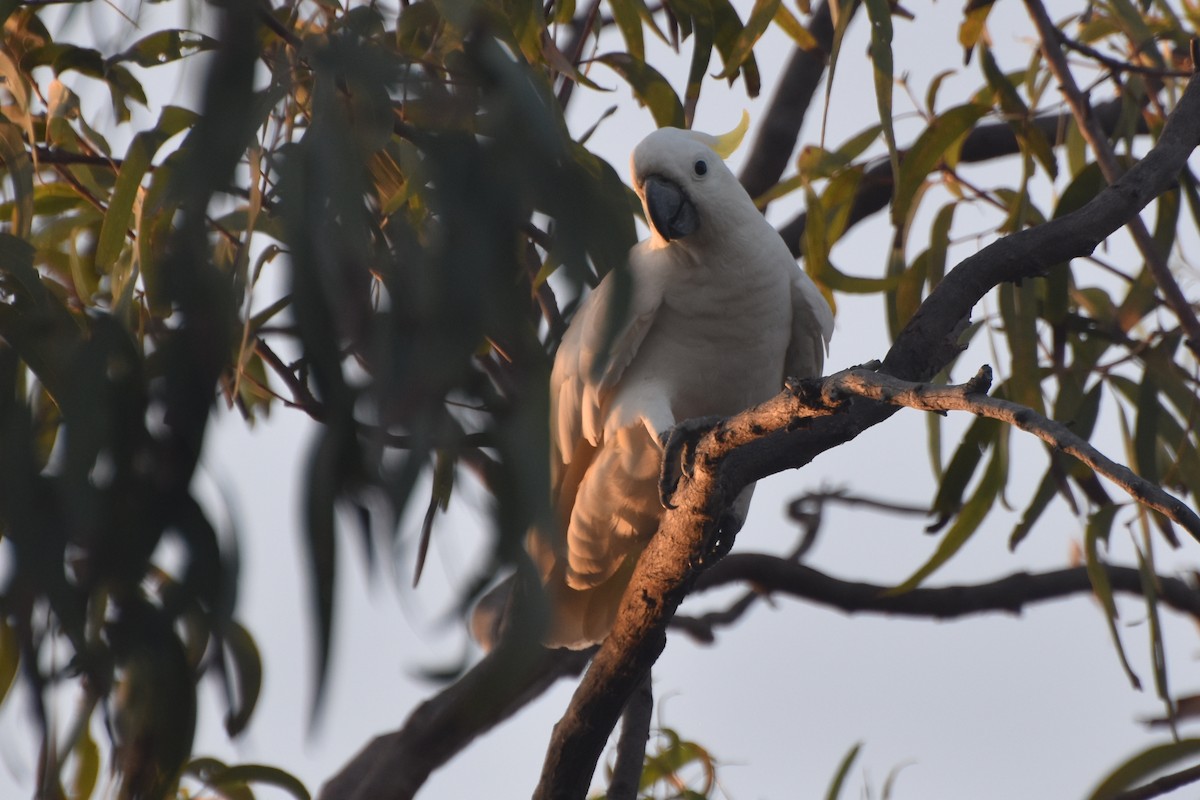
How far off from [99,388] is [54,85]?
3.48 feet

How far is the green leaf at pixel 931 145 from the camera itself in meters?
2.05

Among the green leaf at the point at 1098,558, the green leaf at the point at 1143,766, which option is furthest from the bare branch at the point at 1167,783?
the green leaf at the point at 1098,558

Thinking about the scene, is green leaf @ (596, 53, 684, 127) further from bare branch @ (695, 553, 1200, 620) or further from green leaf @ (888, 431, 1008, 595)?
bare branch @ (695, 553, 1200, 620)

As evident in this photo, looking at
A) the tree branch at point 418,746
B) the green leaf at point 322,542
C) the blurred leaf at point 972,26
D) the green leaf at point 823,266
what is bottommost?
the green leaf at point 322,542

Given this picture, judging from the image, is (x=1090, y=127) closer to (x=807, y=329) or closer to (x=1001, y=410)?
(x=807, y=329)

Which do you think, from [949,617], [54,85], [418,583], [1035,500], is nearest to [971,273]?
[1035,500]

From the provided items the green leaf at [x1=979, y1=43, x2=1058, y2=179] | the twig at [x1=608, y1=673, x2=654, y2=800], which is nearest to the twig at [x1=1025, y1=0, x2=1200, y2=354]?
the green leaf at [x1=979, y1=43, x2=1058, y2=179]

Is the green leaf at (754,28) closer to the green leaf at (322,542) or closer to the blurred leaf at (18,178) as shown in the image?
the blurred leaf at (18,178)

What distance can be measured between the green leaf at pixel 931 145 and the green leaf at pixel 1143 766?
0.89 meters

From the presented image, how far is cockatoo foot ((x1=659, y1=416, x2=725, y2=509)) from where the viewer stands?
1.45 meters

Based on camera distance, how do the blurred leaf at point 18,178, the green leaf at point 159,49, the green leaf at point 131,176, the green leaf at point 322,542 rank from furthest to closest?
the blurred leaf at point 18,178, the green leaf at point 131,176, the green leaf at point 159,49, the green leaf at point 322,542

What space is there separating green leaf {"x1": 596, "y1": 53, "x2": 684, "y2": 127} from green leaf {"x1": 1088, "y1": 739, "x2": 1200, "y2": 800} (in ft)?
3.82

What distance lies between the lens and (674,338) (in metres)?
1.87

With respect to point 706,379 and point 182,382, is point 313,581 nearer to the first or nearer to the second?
point 182,382
